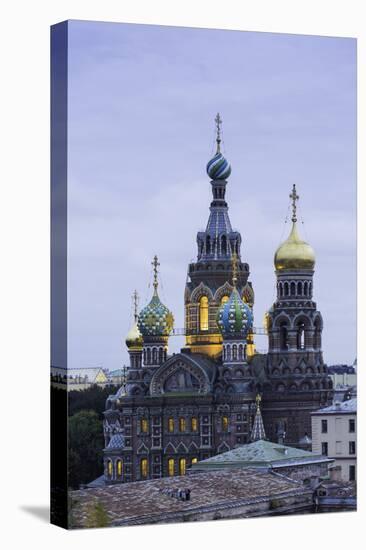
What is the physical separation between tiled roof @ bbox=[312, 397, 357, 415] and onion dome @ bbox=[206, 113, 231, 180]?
4122mm

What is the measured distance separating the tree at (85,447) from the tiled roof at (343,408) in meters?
3.85

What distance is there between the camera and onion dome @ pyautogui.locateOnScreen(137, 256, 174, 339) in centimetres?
3203

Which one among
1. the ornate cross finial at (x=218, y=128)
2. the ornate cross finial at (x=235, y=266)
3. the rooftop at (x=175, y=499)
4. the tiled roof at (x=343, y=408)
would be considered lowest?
the rooftop at (x=175, y=499)

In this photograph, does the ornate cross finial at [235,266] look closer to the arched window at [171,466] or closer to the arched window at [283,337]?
the arched window at [283,337]

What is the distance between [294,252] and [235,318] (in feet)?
7.05

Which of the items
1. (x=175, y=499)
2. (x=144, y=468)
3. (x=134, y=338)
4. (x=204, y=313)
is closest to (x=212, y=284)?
(x=204, y=313)

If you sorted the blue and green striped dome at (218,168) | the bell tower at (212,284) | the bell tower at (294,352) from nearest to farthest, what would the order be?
the blue and green striped dome at (218,168)
the bell tower at (212,284)
the bell tower at (294,352)

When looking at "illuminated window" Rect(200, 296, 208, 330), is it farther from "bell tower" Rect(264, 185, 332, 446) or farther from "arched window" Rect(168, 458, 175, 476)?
"arched window" Rect(168, 458, 175, 476)

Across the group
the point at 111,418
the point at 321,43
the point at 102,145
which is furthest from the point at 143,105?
the point at 111,418

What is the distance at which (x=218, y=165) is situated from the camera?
103 feet

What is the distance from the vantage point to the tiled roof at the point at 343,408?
107 feet

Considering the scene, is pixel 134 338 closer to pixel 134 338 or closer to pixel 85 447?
pixel 134 338

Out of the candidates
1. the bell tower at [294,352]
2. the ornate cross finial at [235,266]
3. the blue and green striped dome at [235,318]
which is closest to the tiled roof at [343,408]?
the bell tower at [294,352]

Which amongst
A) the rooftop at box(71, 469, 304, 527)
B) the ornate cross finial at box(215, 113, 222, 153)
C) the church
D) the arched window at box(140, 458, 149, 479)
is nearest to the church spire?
the church
